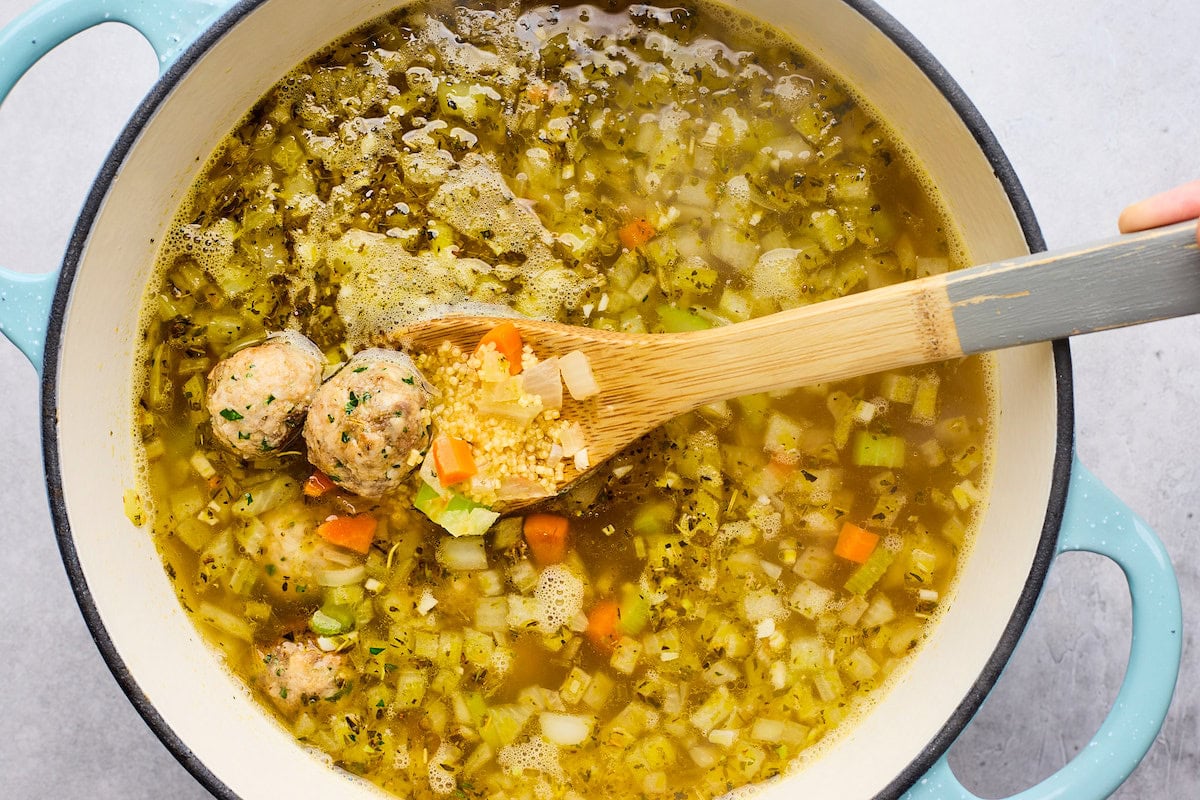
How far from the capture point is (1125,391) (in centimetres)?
297

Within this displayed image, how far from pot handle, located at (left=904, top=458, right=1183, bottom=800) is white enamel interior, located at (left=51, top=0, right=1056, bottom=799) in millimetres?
131

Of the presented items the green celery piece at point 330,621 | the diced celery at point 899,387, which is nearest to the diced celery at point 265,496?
the green celery piece at point 330,621

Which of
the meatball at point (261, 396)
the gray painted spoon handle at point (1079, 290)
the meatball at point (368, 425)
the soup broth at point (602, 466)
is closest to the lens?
the gray painted spoon handle at point (1079, 290)

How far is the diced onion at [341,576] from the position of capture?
2809 millimetres

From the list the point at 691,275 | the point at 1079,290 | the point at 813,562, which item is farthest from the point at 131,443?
the point at 1079,290

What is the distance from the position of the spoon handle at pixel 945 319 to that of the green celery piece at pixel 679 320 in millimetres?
242

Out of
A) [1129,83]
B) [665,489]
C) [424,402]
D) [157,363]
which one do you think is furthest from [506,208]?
[1129,83]

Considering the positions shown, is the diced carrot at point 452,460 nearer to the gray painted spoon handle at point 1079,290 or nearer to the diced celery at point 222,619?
the diced celery at point 222,619

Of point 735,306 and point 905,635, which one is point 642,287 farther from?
point 905,635

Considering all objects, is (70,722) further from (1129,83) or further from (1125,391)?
(1129,83)

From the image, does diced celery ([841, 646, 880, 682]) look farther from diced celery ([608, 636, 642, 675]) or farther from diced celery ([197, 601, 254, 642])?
diced celery ([197, 601, 254, 642])

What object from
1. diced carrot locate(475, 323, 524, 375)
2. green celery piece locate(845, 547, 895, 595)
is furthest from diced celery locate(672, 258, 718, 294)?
green celery piece locate(845, 547, 895, 595)

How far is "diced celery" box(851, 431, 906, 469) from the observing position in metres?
2.83

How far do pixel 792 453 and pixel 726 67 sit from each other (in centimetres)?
120
